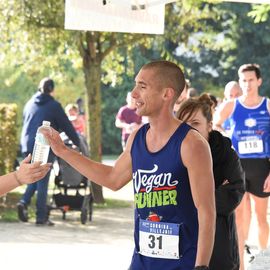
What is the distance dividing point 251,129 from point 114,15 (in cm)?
295

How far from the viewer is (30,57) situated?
1828 cm

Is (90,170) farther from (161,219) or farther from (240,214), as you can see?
(240,214)

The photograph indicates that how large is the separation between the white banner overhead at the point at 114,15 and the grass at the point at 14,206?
689 cm

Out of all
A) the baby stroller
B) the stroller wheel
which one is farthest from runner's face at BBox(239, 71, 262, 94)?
the stroller wheel

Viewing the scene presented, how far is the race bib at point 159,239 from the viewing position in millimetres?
4770

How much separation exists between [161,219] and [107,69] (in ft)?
47.1

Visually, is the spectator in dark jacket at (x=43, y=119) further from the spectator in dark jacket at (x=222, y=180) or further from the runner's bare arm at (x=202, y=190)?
the runner's bare arm at (x=202, y=190)

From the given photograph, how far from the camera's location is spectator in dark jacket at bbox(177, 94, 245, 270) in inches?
227

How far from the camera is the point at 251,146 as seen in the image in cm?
987

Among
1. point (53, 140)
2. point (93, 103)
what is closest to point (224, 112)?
point (53, 140)

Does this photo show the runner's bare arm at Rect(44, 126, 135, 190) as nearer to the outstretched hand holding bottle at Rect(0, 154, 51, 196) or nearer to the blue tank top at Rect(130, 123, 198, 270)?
the blue tank top at Rect(130, 123, 198, 270)

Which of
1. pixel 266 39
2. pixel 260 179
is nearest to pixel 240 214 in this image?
pixel 260 179

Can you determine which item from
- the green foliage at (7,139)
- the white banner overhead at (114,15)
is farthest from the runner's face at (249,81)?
the green foliage at (7,139)

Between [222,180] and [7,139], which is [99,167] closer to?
[222,180]
